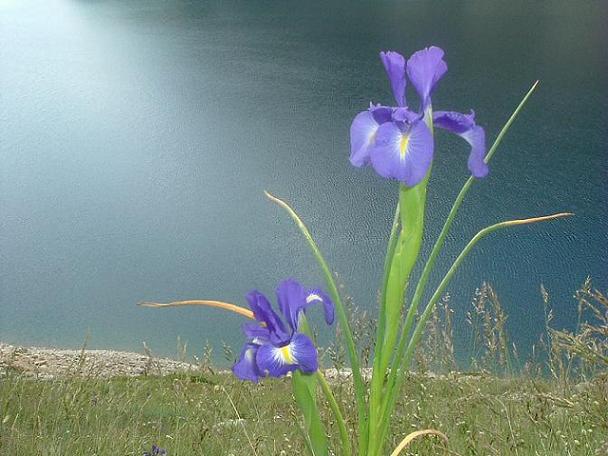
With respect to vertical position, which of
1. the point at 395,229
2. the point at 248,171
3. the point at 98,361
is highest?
the point at 395,229

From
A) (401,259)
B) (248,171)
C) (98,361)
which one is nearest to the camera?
(401,259)

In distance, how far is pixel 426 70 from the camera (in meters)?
1.53

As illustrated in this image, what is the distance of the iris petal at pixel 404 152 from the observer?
4.72 ft

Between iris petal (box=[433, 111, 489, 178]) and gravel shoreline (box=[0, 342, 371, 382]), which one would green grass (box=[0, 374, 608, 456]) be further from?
gravel shoreline (box=[0, 342, 371, 382])

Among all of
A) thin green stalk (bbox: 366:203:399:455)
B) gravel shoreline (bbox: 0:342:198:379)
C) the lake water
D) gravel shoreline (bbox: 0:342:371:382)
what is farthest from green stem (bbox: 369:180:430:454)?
the lake water

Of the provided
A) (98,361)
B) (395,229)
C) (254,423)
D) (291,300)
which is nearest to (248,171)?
(98,361)

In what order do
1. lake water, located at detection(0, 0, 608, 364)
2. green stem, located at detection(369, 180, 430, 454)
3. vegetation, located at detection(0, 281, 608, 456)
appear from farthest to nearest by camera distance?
lake water, located at detection(0, 0, 608, 364) < vegetation, located at detection(0, 281, 608, 456) < green stem, located at detection(369, 180, 430, 454)

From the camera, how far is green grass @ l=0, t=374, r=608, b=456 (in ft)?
7.03

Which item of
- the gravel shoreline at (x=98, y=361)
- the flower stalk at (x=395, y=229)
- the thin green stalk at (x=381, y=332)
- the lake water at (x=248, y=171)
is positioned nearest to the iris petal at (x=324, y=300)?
the flower stalk at (x=395, y=229)

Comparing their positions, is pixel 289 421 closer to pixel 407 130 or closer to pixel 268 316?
pixel 268 316

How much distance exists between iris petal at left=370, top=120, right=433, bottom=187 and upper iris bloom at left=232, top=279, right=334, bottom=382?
0.29 meters

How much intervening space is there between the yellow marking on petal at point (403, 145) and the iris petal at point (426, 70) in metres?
0.10

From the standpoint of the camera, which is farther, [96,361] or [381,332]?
[96,361]

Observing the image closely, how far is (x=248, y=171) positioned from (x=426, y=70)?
11.7 meters
